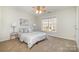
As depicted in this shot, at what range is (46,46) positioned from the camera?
5.47 ft

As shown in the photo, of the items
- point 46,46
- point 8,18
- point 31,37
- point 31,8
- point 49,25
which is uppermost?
point 31,8

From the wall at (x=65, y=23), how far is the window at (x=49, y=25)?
2.9 inches

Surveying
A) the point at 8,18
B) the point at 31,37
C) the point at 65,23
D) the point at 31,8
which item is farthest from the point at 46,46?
the point at 8,18

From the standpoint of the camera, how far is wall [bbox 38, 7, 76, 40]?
1623 mm

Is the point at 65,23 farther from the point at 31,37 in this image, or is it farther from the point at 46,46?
the point at 31,37

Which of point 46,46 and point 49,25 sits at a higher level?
point 49,25

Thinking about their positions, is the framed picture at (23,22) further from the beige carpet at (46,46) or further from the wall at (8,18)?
the beige carpet at (46,46)

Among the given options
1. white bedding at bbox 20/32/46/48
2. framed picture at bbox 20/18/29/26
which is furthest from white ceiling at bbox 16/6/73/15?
white bedding at bbox 20/32/46/48

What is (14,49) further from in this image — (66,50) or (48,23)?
(66,50)

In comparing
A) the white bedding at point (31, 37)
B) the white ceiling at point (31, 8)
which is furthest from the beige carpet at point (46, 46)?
the white ceiling at point (31, 8)

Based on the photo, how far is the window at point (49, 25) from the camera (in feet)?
5.55

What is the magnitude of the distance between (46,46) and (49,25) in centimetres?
40
